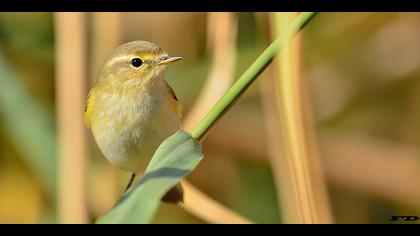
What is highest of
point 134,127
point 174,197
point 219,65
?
point 219,65

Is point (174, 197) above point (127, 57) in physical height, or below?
below

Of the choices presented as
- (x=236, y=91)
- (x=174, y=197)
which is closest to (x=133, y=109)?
(x=174, y=197)

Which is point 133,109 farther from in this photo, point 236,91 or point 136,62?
point 236,91

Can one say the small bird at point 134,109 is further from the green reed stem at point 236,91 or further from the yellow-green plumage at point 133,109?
the green reed stem at point 236,91

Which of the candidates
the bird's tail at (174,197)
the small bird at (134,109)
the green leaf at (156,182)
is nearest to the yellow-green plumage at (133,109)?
the small bird at (134,109)

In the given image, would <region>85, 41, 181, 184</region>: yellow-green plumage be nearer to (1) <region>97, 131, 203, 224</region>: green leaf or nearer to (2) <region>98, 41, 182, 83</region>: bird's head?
(2) <region>98, 41, 182, 83</region>: bird's head

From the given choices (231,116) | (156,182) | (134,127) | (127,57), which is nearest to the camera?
(156,182)

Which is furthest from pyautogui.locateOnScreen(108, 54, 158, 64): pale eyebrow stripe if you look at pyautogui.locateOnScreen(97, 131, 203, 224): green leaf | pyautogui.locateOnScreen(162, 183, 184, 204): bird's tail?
pyautogui.locateOnScreen(97, 131, 203, 224): green leaf

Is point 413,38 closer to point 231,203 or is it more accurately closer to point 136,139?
point 231,203
